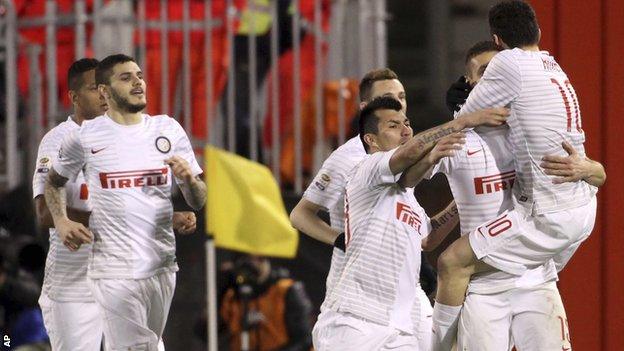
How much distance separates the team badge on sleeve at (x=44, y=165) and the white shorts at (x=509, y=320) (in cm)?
248

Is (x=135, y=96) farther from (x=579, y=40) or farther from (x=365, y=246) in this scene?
(x=579, y=40)

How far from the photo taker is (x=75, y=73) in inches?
373

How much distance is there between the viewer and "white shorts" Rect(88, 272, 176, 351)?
8930mm

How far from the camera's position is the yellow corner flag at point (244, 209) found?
10.9 metres

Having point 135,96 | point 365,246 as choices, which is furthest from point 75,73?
point 365,246

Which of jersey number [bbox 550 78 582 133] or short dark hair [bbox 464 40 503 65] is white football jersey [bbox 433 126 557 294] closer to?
jersey number [bbox 550 78 582 133]

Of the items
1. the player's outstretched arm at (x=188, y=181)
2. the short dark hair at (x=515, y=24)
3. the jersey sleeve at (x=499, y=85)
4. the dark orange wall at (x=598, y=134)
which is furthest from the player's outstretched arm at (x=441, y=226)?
the dark orange wall at (x=598, y=134)

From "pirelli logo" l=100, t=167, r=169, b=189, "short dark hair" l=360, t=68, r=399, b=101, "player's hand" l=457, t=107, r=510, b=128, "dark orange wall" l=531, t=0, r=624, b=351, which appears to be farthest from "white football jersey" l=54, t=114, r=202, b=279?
"dark orange wall" l=531, t=0, r=624, b=351

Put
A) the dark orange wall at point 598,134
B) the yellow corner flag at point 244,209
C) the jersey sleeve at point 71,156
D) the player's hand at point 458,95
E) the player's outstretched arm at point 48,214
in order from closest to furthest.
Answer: the player's hand at point 458,95 → the jersey sleeve at point 71,156 → the player's outstretched arm at point 48,214 → the dark orange wall at point 598,134 → the yellow corner flag at point 244,209

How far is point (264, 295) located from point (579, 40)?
2.94 metres

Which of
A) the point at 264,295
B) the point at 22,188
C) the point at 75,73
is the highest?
the point at 75,73

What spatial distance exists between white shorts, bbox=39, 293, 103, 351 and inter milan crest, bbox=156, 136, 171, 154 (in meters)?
1.10

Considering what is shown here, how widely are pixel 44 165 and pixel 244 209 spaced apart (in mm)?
1870

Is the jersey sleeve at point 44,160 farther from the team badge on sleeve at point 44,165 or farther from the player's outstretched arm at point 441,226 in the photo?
the player's outstretched arm at point 441,226
